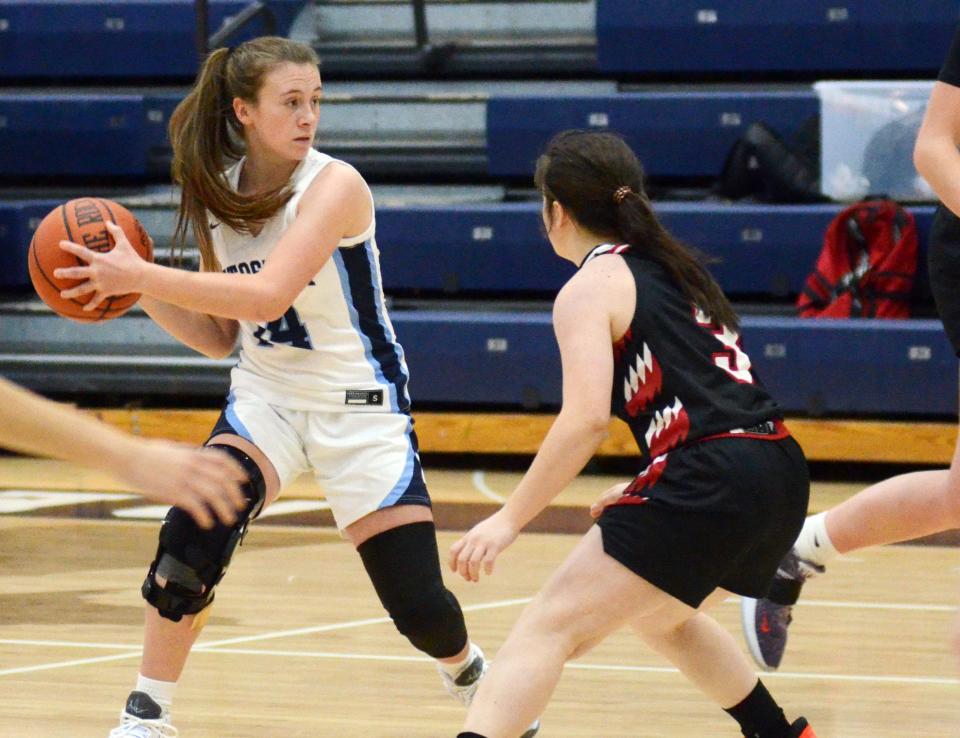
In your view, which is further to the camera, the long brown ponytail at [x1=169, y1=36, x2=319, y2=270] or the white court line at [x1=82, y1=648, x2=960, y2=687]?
the white court line at [x1=82, y1=648, x2=960, y2=687]

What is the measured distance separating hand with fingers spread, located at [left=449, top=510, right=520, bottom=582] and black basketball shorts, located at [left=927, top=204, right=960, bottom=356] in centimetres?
122

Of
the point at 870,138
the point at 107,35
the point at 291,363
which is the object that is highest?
the point at 291,363

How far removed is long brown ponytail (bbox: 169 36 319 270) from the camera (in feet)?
10.8

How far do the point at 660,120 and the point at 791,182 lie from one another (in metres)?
0.73

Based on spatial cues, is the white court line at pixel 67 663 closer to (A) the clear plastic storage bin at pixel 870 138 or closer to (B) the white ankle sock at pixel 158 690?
(B) the white ankle sock at pixel 158 690

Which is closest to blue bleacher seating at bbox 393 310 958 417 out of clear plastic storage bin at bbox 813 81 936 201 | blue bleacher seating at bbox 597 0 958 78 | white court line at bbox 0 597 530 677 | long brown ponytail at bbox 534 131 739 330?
clear plastic storage bin at bbox 813 81 936 201

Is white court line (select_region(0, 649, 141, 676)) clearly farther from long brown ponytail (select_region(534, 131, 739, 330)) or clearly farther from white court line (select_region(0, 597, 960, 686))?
long brown ponytail (select_region(534, 131, 739, 330))

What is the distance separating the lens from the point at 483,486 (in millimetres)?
6863

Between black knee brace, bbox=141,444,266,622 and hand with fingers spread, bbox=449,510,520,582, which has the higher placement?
hand with fingers spread, bbox=449,510,520,582

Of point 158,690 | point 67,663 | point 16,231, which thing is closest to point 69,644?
point 67,663

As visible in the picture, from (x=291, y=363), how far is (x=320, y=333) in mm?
82

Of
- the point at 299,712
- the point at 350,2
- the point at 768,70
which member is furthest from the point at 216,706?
the point at 350,2

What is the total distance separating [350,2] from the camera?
9266mm

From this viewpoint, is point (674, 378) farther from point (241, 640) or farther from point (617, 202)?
point (241, 640)
